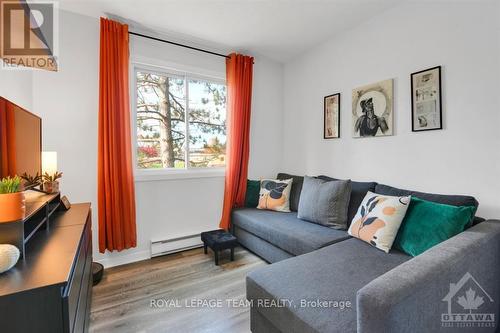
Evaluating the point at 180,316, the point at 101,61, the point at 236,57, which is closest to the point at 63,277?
the point at 180,316

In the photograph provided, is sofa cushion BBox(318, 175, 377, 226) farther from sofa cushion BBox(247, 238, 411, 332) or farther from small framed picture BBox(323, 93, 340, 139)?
small framed picture BBox(323, 93, 340, 139)

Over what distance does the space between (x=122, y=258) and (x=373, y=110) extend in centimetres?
305

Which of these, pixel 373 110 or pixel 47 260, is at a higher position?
pixel 373 110

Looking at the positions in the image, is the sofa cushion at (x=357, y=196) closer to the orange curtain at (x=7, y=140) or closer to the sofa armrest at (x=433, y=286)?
the sofa armrest at (x=433, y=286)

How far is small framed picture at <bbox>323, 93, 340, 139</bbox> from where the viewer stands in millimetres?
2812

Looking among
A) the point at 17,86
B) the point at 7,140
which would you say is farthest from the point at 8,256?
the point at 17,86

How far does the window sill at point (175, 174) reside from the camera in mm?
2676

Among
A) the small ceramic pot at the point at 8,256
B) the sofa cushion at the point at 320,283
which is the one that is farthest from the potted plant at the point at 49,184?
the sofa cushion at the point at 320,283

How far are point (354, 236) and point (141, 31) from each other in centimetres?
297

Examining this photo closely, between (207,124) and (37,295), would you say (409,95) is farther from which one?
(37,295)

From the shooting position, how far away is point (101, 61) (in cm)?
233

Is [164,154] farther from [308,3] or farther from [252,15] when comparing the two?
[308,3]

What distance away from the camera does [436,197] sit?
72.7 inches

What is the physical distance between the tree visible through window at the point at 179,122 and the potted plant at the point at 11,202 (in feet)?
5.57
